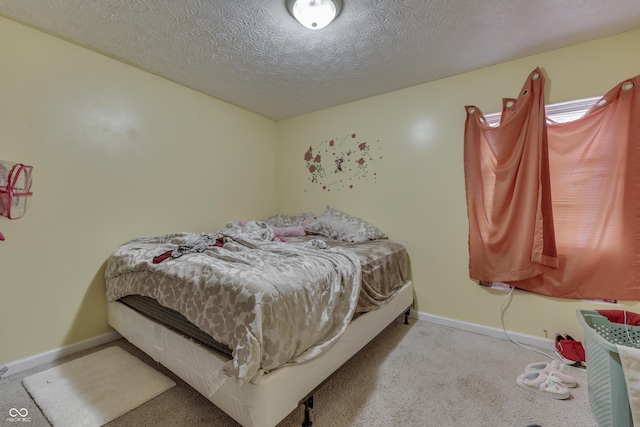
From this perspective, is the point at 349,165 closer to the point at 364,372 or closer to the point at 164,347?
the point at 364,372

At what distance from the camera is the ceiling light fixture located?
1.55 m

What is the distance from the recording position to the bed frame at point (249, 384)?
1.18 m

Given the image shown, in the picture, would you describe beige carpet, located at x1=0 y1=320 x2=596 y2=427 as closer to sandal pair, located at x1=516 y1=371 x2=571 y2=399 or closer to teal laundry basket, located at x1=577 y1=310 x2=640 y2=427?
sandal pair, located at x1=516 y1=371 x2=571 y2=399

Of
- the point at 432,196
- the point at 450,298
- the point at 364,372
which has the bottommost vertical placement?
the point at 364,372

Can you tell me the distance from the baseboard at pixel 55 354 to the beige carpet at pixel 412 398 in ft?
0.22

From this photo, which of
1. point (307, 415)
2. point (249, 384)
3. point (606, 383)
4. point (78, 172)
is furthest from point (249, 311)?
point (78, 172)

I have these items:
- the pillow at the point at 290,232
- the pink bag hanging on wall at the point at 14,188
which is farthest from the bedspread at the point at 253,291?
the pillow at the point at 290,232

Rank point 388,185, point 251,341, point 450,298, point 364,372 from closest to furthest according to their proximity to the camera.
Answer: point 251,341 → point 364,372 → point 450,298 → point 388,185

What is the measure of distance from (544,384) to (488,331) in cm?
72

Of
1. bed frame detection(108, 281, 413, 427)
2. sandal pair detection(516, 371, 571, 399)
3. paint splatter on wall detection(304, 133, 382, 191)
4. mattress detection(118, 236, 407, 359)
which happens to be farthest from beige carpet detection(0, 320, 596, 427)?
Answer: paint splatter on wall detection(304, 133, 382, 191)

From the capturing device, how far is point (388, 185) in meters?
2.84

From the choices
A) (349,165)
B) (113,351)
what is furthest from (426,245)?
(113,351)

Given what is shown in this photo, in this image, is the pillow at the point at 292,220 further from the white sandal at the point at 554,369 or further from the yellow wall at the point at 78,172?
the white sandal at the point at 554,369

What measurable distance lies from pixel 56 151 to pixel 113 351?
59.8 inches
